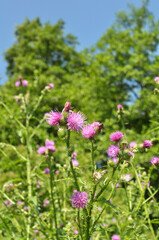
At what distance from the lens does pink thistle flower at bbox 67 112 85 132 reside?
1111mm

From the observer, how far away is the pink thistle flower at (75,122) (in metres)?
1.11

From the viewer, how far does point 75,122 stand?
44.0 inches

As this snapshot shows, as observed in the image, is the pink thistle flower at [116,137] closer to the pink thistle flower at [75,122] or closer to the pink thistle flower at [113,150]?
the pink thistle flower at [113,150]

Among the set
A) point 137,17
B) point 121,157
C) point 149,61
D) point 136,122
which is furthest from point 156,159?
point 137,17

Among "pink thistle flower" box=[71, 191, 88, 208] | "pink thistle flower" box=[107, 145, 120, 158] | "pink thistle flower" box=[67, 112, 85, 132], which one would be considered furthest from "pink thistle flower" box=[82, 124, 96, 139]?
"pink thistle flower" box=[71, 191, 88, 208]

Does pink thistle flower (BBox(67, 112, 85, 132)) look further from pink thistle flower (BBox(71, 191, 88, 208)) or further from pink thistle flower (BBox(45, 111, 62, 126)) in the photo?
pink thistle flower (BBox(71, 191, 88, 208))

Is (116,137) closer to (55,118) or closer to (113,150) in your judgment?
(113,150)

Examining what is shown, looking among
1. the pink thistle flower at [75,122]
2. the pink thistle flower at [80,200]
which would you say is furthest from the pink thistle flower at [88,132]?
the pink thistle flower at [80,200]

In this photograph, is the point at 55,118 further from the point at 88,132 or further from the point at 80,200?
the point at 80,200

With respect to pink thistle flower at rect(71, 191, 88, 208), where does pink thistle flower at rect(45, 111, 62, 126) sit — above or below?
above

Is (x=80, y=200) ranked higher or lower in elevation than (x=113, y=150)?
lower

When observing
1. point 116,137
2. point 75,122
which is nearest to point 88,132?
point 75,122

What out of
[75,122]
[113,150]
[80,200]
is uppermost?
[75,122]

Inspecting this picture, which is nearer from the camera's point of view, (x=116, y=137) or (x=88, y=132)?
(x=88, y=132)
